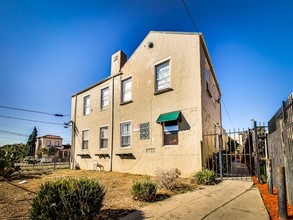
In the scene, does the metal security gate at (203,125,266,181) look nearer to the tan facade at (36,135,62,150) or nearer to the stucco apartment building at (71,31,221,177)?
the stucco apartment building at (71,31,221,177)

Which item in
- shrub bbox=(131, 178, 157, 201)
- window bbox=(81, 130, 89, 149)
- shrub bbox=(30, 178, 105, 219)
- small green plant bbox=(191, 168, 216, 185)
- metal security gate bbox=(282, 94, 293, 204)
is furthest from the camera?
window bbox=(81, 130, 89, 149)

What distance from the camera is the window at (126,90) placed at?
13609 millimetres

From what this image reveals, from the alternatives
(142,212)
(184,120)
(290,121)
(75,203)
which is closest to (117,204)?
(142,212)

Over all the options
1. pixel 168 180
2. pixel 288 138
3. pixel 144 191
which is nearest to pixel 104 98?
pixel 168 180

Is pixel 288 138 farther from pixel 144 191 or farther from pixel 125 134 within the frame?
pixel 125 134

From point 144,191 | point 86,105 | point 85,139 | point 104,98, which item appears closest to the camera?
point 144,191

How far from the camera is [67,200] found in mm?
3656

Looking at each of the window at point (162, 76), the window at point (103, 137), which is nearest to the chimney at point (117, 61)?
the window at point (162, 76)

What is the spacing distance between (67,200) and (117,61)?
1254cm

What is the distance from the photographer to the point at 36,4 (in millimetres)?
7660

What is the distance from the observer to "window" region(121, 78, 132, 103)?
44.7ft

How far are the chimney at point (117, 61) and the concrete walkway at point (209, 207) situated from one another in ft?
35.8

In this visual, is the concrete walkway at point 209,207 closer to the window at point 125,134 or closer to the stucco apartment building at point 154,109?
the stucco apartment building at point 154,109

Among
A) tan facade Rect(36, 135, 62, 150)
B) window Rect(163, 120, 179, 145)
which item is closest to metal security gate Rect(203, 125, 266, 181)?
window Rect(163, 120, 179, 145)
